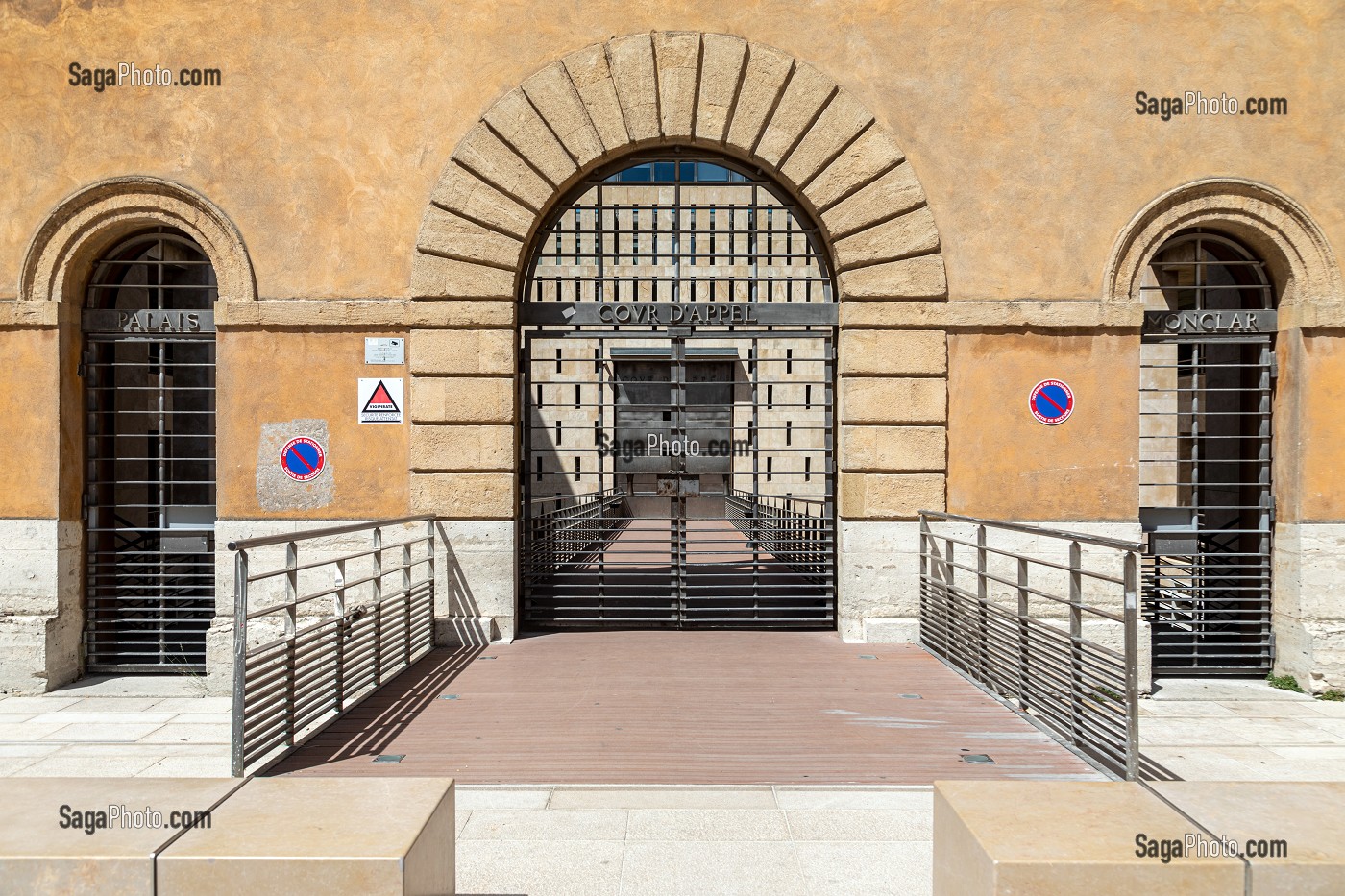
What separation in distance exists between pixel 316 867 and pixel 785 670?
5691mm

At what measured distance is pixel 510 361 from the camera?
9195mm

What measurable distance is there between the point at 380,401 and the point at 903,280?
525 cm

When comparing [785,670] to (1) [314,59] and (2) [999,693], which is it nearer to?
(2) [999,693]

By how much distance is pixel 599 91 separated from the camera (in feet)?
30.1

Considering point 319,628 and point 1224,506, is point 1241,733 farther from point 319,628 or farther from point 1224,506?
point 319,628

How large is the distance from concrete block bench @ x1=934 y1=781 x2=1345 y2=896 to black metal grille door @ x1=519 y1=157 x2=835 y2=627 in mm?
4330

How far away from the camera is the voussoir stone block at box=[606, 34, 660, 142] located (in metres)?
9.14

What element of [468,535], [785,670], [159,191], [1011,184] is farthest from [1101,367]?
[159,191]

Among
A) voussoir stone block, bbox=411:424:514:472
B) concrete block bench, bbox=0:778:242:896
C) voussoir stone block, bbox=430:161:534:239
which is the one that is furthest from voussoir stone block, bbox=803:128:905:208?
concrete block bench, bbox=0:778:242:896

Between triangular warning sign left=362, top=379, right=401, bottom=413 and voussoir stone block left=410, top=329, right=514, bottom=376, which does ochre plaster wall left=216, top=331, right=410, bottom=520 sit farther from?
voussoir stone block left=410, top=329, right=514, bottom=376

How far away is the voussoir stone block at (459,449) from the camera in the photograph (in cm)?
916

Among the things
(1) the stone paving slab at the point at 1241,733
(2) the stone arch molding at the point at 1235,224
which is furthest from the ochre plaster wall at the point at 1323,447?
(1) the stone paving slab at the point at 1241,733

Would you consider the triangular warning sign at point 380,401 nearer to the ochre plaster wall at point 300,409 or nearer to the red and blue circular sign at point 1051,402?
A: the ochre plaster wall at point 300,409

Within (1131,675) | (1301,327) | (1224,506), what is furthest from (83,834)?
(1301,327)
